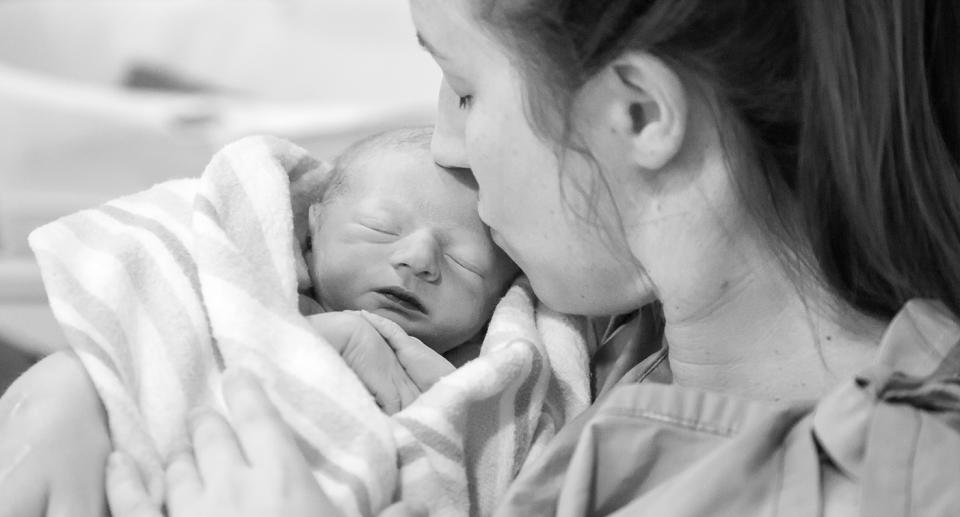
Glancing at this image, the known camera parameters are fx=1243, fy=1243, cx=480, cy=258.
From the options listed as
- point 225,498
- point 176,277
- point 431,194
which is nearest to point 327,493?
point 225,498

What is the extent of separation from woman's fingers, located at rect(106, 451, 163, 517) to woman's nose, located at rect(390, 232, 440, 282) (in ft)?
0.96

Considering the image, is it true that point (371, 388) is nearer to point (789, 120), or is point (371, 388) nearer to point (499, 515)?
point (499, 515)

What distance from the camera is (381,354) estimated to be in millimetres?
992

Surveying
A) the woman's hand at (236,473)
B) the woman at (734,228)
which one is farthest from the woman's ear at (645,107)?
the woman's hand at (236,473)

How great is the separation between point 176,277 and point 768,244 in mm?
460

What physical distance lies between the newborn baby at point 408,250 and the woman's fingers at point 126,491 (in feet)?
0.84

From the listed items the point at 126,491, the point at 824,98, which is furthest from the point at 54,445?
the point at 824,98

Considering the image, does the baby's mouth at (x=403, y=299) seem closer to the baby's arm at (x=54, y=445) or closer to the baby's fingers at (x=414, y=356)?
the baby's fingers at (x=414, y=356)

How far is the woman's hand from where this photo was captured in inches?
31.5

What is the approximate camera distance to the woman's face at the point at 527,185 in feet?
3.07

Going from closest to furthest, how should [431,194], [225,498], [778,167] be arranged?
[225,498], [778,167], [431,194]

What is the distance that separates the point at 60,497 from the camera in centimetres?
85

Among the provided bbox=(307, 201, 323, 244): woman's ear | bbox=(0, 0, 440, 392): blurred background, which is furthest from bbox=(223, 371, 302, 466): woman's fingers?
bbox=(0, 0, 440, 392): blurred background

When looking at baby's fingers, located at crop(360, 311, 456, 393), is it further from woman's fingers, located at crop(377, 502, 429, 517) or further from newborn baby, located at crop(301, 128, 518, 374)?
→ woman's fingers, located at crop(377, 502, 429, 517)
